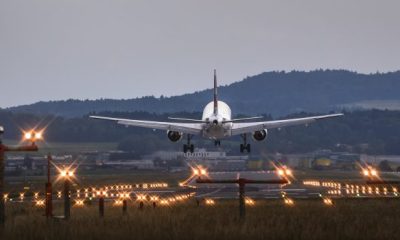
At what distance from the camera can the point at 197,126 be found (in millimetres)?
92938

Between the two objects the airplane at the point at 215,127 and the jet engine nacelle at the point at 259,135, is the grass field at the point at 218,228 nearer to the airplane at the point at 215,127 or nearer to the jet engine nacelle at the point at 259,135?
the airplane at the point at 215,127

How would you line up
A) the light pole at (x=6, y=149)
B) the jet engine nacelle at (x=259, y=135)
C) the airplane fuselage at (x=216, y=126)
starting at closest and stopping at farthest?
the light pole at (x=6, y=149) → the airplane fuselage at (x=216, y=126) → the jet engine nacelle at (x=259, y=135)

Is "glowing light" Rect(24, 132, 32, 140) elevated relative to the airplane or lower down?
lower down

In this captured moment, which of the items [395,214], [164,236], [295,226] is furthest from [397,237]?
[395,214]

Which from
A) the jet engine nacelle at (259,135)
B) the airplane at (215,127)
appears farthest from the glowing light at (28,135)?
the jet engine nacelle at (259,135)

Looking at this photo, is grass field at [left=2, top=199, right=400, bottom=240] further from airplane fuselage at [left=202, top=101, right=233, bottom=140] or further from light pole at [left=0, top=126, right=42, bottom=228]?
airplane fuselage at [left=202, top=101, right=233, bottom=140]

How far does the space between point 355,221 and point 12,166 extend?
153 m

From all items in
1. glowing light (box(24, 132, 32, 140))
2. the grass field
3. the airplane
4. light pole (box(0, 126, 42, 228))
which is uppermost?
the airplane

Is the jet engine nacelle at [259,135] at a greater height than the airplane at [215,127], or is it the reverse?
the airplane at [215,127]

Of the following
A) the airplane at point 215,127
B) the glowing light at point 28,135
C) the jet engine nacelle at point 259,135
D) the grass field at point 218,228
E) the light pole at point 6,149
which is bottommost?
the grass field at point 218,228

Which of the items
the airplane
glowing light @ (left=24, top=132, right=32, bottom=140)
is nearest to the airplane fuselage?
the airplane

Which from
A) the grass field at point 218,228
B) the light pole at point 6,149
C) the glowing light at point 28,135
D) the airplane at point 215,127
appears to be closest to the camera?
the grass field at point 218,228

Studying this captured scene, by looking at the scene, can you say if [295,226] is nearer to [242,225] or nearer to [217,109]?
[242,225]

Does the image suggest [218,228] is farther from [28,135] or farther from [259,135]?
[259,135]
